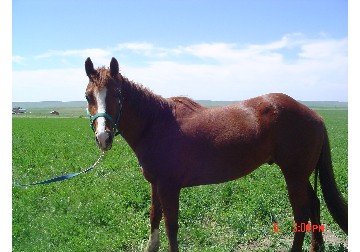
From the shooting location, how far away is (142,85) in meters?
4.60

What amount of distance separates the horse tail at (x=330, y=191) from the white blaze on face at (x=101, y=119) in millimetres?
3215

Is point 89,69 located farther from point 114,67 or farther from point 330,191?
point 330,191

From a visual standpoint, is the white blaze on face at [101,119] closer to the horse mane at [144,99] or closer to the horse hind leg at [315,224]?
the horse mane at [144,99]

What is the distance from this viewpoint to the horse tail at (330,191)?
4805mm

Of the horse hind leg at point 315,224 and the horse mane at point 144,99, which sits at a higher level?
the horse mane at point 144,99

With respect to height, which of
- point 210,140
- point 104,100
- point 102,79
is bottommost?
point 210,140

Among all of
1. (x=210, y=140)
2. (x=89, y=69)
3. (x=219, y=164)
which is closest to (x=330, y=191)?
(x=219, y=164)

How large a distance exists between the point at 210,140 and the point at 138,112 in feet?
3.42

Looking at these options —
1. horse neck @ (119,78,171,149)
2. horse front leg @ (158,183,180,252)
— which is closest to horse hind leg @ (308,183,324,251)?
horse front leg @ (158,183,180,252)

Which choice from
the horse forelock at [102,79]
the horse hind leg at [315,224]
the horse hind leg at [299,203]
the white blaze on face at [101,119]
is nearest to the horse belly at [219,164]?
the horse hind leg at [299,203]

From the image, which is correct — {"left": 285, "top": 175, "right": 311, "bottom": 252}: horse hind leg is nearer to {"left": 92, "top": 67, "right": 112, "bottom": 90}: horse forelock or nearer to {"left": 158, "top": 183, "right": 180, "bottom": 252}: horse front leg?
{"left": 158, "top": 183, "right": 180, "bottom": 252}: horse front leg

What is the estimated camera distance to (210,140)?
4453 millimetres
